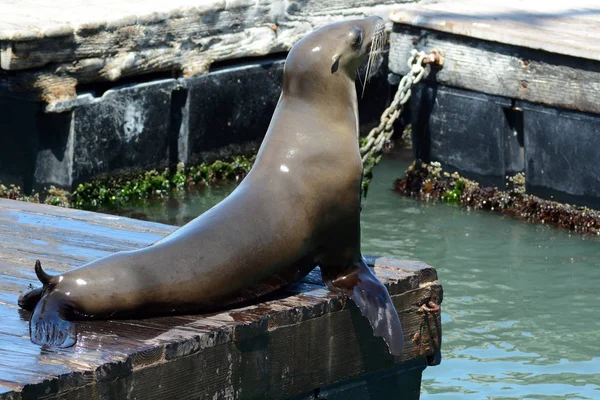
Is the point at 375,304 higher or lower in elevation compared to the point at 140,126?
higher

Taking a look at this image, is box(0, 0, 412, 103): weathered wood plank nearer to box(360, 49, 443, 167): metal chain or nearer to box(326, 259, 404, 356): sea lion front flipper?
box(360, 49, 443, 167): metal chain

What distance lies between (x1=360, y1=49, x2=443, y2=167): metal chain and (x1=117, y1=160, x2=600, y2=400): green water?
46 cm

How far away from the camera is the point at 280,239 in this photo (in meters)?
4.27

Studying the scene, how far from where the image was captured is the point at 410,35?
28.3ft

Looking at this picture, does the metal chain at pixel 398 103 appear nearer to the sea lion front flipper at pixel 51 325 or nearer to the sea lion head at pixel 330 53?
the sea lion head at pixel 330 53

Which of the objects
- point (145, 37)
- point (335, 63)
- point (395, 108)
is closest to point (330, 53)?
point (335, 63)

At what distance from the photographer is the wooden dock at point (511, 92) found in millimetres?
7734

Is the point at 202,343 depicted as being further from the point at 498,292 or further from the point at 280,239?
the point at 498,292

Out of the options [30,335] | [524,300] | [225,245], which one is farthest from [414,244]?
[30,335]

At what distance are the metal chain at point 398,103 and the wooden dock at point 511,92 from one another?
0.11 meters

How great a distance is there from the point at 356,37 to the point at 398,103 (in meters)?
3.52

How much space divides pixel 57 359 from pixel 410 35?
216 inches

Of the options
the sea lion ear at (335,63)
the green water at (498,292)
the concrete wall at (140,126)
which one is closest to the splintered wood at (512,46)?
the green water at (498,292)

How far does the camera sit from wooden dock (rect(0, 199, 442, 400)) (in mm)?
3621
